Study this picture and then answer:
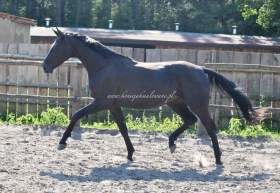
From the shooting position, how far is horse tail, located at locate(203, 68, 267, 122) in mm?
7957

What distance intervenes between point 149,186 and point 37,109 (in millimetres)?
7512

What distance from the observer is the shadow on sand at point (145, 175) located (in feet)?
20.7

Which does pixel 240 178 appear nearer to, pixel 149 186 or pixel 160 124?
pixel 149 186

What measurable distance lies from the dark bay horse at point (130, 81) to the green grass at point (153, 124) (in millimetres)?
3108

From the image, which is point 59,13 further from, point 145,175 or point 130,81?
point 145,175

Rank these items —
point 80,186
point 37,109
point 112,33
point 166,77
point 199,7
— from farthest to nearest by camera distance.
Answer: point 199,7, point 112,33, point 37,109, point 166,77, point 80,186

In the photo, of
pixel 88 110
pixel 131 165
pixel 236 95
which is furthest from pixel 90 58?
pixel 236 95

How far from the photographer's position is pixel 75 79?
36.1 ft

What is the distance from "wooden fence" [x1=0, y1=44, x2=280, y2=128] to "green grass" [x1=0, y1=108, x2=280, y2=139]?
0.31 meters

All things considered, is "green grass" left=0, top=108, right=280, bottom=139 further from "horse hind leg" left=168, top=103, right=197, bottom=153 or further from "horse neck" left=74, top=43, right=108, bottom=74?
"horse neck" left=74, top=43, right=108, bottom=74

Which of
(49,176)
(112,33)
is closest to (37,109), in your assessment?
(49,176)

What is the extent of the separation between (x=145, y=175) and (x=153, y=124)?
15.6 ft

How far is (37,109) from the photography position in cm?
1295

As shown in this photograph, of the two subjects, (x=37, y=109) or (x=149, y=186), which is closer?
(x=149, y=186)
